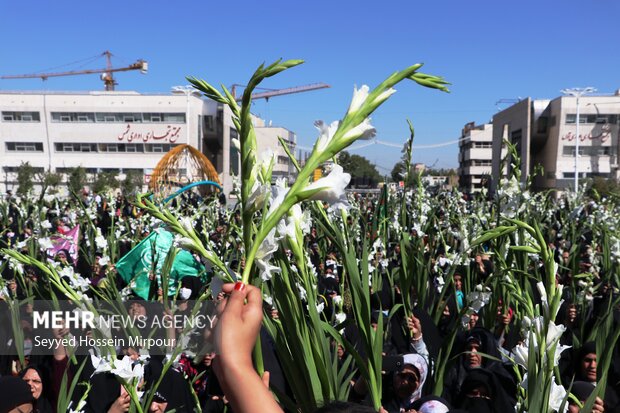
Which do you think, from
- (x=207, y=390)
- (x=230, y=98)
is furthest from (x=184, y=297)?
(x=230, y=98)

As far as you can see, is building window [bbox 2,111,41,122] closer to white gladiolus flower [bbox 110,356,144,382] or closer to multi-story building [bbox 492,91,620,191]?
multi-story building [bbox 492,91,620,191]

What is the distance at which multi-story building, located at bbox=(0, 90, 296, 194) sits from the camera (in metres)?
49.9

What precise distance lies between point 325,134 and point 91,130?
5308 cm

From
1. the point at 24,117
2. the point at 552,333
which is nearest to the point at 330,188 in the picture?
the point at 552,333

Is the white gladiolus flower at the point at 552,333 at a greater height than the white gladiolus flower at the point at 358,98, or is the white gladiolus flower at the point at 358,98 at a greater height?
the white gladiolus flower at the point at 358,98

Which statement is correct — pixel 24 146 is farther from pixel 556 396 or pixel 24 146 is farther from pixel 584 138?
pixel 556 396

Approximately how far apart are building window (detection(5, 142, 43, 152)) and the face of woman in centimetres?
5192

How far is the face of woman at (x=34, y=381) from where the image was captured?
153 inches

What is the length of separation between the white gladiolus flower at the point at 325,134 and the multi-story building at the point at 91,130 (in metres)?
49.1

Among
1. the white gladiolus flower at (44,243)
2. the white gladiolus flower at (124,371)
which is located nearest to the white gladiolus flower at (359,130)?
the white gladiolus flower at (124,371)

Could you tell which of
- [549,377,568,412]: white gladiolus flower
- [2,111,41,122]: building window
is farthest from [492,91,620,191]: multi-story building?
[549,377,568,412]: white gladiolus flower

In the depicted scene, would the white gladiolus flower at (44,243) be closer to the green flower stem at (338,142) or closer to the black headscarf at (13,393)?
the black headscarf at (13,393)

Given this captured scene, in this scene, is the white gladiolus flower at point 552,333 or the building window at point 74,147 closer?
the white gladiolus flower at point 552,333

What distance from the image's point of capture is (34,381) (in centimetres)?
392
